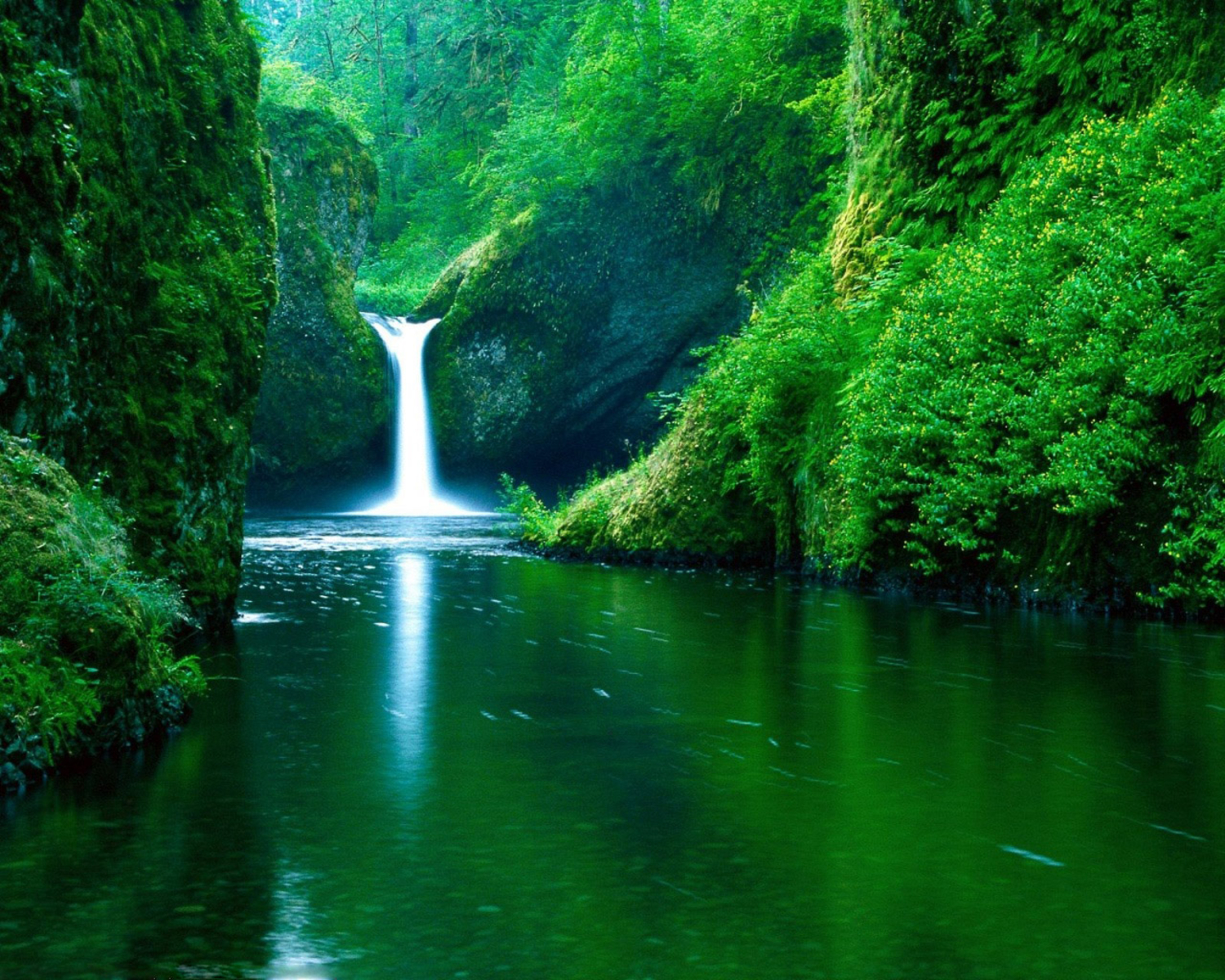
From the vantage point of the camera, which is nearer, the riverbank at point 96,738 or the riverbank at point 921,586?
the riverbank at point 96,738

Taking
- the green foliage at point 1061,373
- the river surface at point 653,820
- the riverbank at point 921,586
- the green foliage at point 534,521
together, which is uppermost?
the green foliage at point 1061,373

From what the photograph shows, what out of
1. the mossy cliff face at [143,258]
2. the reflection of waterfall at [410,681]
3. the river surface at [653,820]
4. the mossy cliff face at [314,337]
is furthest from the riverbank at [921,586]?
the mossy cliff face at [314,337]

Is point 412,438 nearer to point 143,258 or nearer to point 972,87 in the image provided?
point 972,87

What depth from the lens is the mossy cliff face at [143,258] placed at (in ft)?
28.8

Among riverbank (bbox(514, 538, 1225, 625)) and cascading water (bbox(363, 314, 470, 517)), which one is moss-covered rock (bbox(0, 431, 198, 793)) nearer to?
riverbank (bbox(514, 538, 1225, 625))

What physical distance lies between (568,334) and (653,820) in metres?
30.7

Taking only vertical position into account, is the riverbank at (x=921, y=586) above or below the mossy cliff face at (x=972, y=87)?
below

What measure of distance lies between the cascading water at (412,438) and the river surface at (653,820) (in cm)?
2594

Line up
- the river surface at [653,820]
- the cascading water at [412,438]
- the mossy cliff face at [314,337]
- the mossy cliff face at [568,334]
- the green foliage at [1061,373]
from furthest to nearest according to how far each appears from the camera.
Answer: the cascading water at [412,438] < the mossy cliff face at [314,337] < the mossy cliff face at [568,334] < the green foliage at [1061,373] < the river surface at [653,820]

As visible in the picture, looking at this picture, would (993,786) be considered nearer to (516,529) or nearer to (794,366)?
(794,366)

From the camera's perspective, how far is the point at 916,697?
9.84m

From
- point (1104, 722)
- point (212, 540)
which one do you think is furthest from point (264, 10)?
point (1104, 722)

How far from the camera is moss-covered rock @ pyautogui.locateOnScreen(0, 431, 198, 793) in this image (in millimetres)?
7004

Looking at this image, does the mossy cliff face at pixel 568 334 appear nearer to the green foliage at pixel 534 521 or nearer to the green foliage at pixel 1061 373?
the green foliage at pixel 534 521
